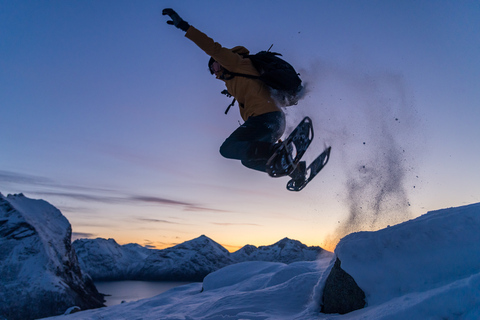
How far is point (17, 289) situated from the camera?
61.0m

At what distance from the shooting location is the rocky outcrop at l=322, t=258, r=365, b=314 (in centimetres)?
367

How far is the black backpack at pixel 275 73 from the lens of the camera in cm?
509

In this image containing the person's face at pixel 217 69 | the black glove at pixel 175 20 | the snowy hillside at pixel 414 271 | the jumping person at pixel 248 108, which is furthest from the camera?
the person's face at pixel 217 69

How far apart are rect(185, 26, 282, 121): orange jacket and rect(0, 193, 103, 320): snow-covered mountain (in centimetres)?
7313

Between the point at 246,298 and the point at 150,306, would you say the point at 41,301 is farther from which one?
the point at 246,298

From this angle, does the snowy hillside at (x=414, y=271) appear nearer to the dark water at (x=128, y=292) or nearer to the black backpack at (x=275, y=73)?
the black backpack at (x=275, y=73)

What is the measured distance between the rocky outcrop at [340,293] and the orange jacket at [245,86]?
305 cm

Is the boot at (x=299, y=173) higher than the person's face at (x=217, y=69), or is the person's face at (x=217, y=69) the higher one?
the person's face at (x=217, y=69)

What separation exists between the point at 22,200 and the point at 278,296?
322 feet

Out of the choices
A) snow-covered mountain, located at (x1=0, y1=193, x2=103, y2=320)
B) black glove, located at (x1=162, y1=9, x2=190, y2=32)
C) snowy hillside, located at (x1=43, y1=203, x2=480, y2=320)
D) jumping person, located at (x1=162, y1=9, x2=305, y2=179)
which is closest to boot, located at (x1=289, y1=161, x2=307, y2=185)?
jumping person, located at (x1=162, y1=9, x2=305, y2=179)

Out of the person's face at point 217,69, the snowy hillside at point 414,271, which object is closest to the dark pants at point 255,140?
the person's face at point 217,69

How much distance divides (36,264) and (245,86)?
8217 cm

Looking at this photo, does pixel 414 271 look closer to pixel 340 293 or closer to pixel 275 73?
pixel 340 293

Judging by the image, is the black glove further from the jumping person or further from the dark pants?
the dark pants
